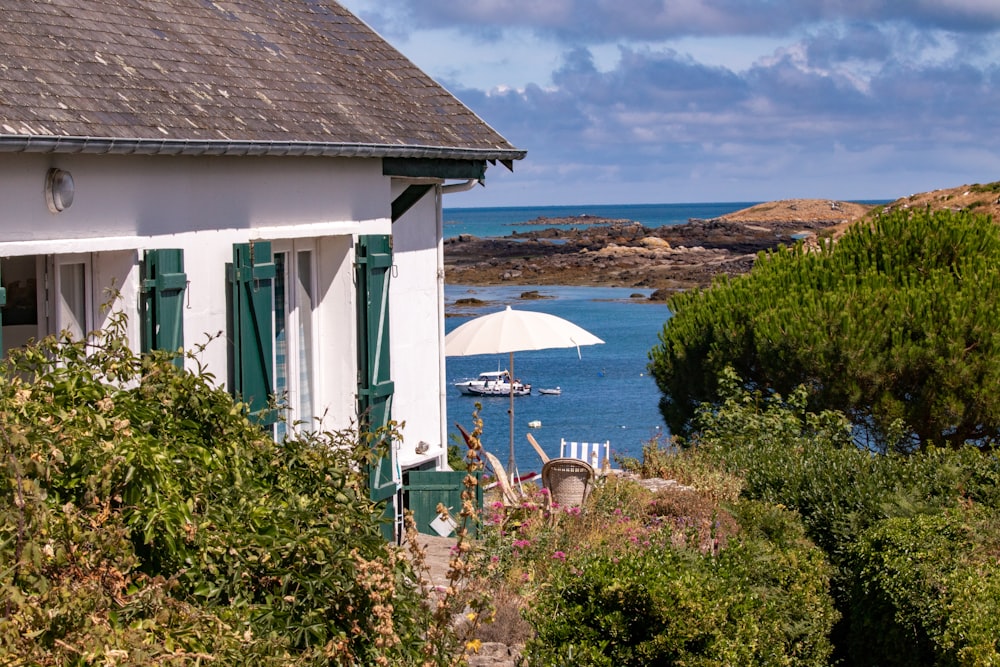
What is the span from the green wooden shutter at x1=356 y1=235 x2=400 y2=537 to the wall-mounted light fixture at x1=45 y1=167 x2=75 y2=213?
8.43 ft

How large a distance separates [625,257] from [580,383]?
3761 cm

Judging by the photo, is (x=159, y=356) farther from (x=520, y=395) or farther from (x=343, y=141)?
(x=520, y=395)

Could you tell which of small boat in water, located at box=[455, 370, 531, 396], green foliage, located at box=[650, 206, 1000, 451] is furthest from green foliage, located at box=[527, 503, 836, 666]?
small boat in water, located at box=[455, 370, 531, 396]

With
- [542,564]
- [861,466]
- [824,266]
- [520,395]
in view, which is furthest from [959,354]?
[520,395]

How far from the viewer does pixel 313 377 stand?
8875mm

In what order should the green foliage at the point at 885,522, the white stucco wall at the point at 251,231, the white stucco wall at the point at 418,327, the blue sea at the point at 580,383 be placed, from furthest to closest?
the blue sea at the point at 580,383
the white stucco wall at the point at 418,327
the green foliage at the point at 885,522
the white stucco wall at the point at 251,231

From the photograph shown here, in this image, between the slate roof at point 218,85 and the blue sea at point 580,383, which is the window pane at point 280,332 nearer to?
the slate roof at point 218,85

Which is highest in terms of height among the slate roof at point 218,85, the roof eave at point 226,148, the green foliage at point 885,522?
the slate roof at point 218,85

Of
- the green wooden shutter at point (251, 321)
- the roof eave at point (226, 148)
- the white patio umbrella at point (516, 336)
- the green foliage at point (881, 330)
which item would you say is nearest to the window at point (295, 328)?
the green wooden shutter at point (251, 321)

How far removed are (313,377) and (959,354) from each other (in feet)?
27.8

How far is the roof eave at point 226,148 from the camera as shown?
6125 millimetres

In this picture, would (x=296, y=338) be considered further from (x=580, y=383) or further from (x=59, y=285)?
(x=580, y=383)

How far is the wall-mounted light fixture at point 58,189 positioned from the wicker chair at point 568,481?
522 cm

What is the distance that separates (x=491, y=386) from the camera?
3731cm
